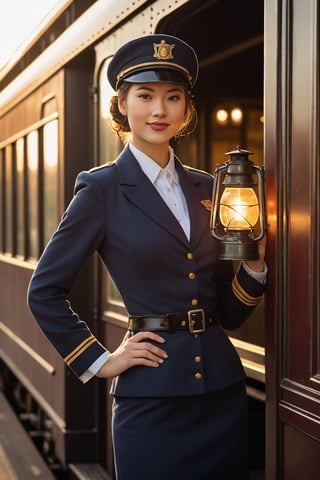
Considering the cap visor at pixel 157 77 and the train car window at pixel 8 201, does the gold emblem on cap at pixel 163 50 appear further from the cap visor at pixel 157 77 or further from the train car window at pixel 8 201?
the train car window at pixel 8 201

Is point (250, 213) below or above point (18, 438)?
above

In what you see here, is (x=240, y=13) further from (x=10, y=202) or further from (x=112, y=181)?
(x=10, y=202)

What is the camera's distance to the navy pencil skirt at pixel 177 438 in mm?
2074

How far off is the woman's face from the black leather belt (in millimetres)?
451

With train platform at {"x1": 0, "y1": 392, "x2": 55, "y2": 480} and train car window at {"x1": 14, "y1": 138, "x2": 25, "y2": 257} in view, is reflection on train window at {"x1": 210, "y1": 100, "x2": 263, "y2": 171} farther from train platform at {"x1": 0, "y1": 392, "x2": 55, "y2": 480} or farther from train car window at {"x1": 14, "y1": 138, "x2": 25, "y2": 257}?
train platform at {"x1": 0, "y1": 392, "x2": 55, "y2": 480}

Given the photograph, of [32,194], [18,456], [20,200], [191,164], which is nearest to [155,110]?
[191,164]

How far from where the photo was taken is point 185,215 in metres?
2.18

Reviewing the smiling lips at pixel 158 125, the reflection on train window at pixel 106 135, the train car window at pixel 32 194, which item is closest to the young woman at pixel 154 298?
the smiling lips at pixel 158 125

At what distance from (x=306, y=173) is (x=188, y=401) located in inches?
25.8

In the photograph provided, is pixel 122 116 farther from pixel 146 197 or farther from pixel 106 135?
pixel 106 135

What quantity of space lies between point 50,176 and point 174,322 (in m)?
2.78

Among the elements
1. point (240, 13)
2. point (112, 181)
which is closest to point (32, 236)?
point (240, 13)

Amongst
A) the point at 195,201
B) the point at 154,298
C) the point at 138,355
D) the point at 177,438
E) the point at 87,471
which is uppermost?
the point at 195,201

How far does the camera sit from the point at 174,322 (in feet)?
6.89
